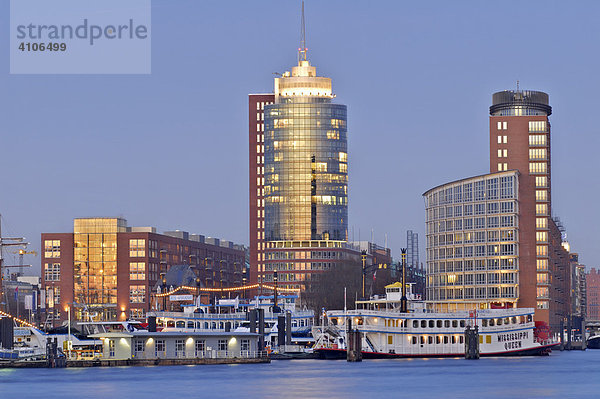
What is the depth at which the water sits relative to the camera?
118938 mm

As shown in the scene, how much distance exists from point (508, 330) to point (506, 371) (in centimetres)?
3427

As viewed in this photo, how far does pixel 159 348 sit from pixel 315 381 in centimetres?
3225

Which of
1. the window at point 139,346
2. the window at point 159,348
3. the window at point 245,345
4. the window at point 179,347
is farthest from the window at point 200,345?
the window at point 139,346

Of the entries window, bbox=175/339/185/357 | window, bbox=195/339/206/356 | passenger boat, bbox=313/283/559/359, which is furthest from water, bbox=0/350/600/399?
passenger boat, bbox=313/283/559/359

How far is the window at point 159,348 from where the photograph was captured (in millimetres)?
156750

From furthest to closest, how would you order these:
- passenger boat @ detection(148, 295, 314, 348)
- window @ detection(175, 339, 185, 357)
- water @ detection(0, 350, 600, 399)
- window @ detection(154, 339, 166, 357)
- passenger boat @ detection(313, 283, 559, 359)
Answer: passenger boat @ detection(148, 295, 314, 348)
passenger boat @ detection(313, 283, 559, 359)
window @ detection(175, 339, 185, 357)
window @ detection(154, 339, 166, 357)
water @ detection(0, 350, 600, 399)

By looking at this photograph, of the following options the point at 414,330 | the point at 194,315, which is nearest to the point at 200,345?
the point at 194,315

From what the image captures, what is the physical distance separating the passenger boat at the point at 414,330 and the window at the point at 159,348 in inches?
991

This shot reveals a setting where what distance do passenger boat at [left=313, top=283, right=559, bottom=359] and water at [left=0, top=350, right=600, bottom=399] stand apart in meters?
7.07

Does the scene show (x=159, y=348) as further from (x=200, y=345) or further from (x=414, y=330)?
(x=414, y=330)

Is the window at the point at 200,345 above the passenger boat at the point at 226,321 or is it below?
below

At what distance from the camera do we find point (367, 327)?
170875mm

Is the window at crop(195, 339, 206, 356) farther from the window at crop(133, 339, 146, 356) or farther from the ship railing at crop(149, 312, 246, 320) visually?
the ship railing at crop(149, 312, 246, 320)

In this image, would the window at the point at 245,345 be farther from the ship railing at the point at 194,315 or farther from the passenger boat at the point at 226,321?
the ship railing at the point at 194,315
